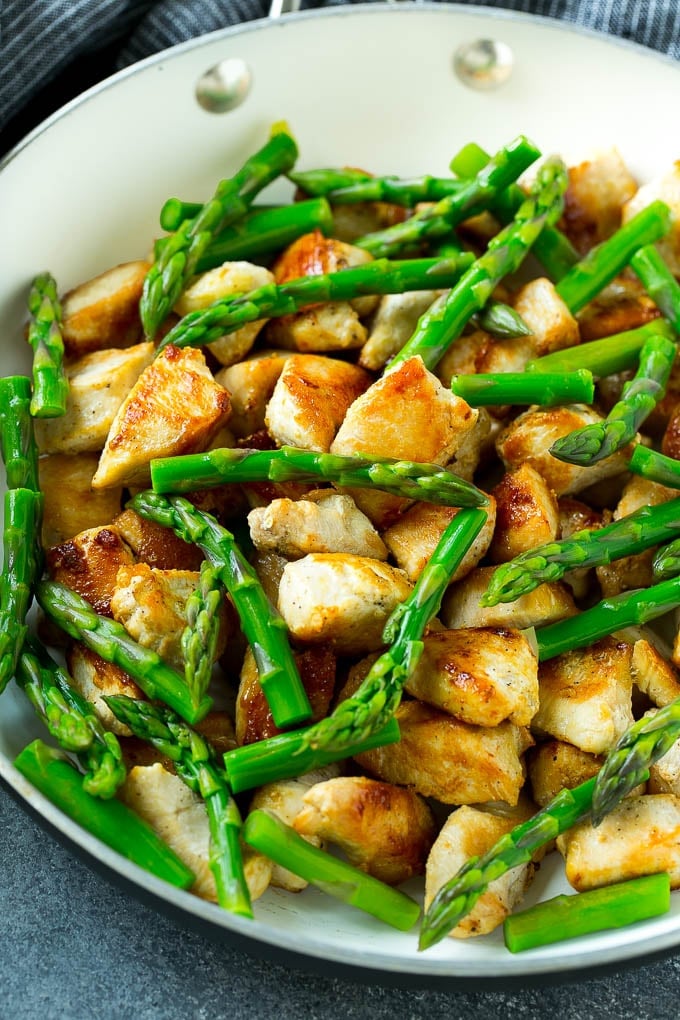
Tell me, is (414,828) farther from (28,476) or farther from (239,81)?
(239,81)

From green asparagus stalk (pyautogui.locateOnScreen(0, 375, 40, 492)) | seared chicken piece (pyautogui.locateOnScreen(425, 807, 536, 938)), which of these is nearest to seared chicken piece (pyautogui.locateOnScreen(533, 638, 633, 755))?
seared chicken piece (pyautogui.locateOnScreen(425, 807, 536, 938))

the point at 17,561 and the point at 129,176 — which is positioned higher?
the point at 129,176

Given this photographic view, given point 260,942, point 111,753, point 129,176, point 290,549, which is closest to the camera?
point 260,942

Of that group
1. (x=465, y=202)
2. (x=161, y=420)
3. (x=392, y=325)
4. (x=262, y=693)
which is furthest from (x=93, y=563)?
(x=465, y=202)

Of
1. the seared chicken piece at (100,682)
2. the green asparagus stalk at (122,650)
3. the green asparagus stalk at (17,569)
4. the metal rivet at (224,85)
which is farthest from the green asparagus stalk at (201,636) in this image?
the metal rivet at (224,85)

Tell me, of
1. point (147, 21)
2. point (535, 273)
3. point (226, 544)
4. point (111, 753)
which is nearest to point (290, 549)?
point (226, 544)

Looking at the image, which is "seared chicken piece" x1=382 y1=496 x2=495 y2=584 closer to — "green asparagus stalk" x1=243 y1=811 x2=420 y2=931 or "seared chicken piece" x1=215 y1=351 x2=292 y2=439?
"seared chicken piece" x1=215 y1=351 x2=292 y2=439

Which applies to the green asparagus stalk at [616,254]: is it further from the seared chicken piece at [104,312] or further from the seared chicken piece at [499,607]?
the seared chicken piece at [104,312]
